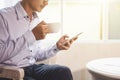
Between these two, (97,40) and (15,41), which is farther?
(97,40)

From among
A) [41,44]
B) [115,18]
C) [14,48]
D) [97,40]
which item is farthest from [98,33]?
[14,48]

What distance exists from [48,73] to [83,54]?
55 centimetres

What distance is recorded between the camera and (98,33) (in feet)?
6.93

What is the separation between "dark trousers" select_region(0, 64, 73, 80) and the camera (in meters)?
1.63

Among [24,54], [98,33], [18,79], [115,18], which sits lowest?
[18,79]

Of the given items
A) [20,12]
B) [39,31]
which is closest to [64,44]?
[39,31]

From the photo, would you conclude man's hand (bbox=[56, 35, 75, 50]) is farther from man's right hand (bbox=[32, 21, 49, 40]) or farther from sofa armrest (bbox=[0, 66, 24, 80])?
sofa armrest (bbox=[0, 66, 24, 80])

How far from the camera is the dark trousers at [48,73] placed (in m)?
1.63

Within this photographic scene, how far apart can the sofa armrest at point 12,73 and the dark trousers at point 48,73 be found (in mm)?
293

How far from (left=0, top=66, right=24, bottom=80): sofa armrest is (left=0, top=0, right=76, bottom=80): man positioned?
106 mm

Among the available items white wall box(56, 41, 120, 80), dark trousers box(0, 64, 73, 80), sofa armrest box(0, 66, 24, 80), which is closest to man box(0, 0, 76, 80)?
dark trousers box(0, 64, 73, 80)

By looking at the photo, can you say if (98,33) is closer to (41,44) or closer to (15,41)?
(41,44)

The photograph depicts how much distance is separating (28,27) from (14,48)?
0.57 ft

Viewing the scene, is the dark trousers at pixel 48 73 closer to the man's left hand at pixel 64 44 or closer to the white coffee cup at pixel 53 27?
the man's left hand at pixel 64 44
